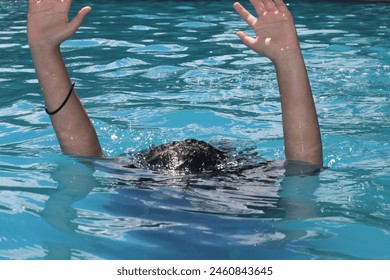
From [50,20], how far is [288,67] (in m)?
1.16

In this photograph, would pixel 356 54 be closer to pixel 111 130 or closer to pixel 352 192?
pixel 111 130

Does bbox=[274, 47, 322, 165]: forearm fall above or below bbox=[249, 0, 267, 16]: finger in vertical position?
below

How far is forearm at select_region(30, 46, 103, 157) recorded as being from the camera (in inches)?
155

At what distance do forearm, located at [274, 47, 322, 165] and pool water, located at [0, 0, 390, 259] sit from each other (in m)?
0.21

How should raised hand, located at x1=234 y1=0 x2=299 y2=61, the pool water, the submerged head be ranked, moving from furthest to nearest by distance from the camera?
the submerged head
raised hand, located at x1=234 y1=0 x2=299 y2=61
the pool water

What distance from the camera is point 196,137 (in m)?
5.90

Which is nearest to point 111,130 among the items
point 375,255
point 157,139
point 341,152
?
point 157,139

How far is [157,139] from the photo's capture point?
229 inches

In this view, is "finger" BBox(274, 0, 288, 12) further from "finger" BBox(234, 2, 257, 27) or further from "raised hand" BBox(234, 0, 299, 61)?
"finger" BBox(234, 2, 257, 27)

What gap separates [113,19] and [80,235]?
290 inches

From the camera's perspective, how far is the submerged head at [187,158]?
155 inches

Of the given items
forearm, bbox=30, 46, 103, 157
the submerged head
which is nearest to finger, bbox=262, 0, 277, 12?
the submerged head

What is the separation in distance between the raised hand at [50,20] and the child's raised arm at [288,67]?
2.67 feet

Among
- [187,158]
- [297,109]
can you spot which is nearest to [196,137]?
[187,158]
